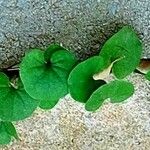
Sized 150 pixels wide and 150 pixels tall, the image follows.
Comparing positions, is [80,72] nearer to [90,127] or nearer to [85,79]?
[85,79]

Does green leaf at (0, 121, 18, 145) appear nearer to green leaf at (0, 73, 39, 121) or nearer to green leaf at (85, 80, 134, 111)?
green leaf at (0, 73, 39, 121)

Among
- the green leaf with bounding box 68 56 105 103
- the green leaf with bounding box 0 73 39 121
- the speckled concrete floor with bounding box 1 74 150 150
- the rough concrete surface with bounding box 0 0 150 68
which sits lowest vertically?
the speckled concrete floor with bounding box 1 74 150 150

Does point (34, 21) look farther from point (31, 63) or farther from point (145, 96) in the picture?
point (145, 96)

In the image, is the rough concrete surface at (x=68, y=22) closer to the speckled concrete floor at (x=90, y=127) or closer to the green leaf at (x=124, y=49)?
the green leaf at (x=124, y=49)

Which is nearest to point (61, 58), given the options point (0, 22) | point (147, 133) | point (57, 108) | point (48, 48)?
point (48, 48)

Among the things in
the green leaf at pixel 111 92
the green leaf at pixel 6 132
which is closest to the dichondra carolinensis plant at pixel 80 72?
the green leaf at pixel 111 92

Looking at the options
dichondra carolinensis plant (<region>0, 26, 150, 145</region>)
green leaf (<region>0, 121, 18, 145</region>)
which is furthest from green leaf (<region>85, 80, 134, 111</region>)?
green leaf (<region>0, 121, 18, 145</region>)

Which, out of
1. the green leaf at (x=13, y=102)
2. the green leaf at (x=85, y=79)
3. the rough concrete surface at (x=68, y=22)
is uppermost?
the rough concrete surface at (x=68, y=22)
